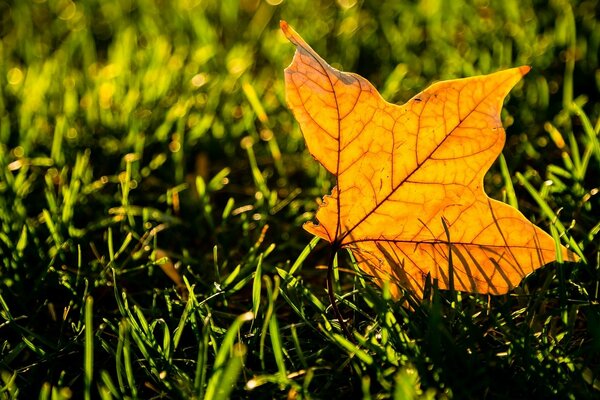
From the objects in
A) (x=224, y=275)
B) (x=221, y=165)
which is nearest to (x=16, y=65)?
(x=221, y=165)

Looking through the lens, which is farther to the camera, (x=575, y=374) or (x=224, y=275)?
(x=224, y=275)

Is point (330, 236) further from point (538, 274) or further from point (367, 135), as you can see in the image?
point (538, 274)

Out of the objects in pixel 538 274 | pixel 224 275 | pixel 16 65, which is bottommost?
pixel 224 275

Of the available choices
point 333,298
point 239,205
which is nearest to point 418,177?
point 333,298

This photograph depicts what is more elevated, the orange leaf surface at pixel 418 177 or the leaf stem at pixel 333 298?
the orange leaf surface at pixel 418 177

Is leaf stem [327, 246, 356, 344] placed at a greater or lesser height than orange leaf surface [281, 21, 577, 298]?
lesser
